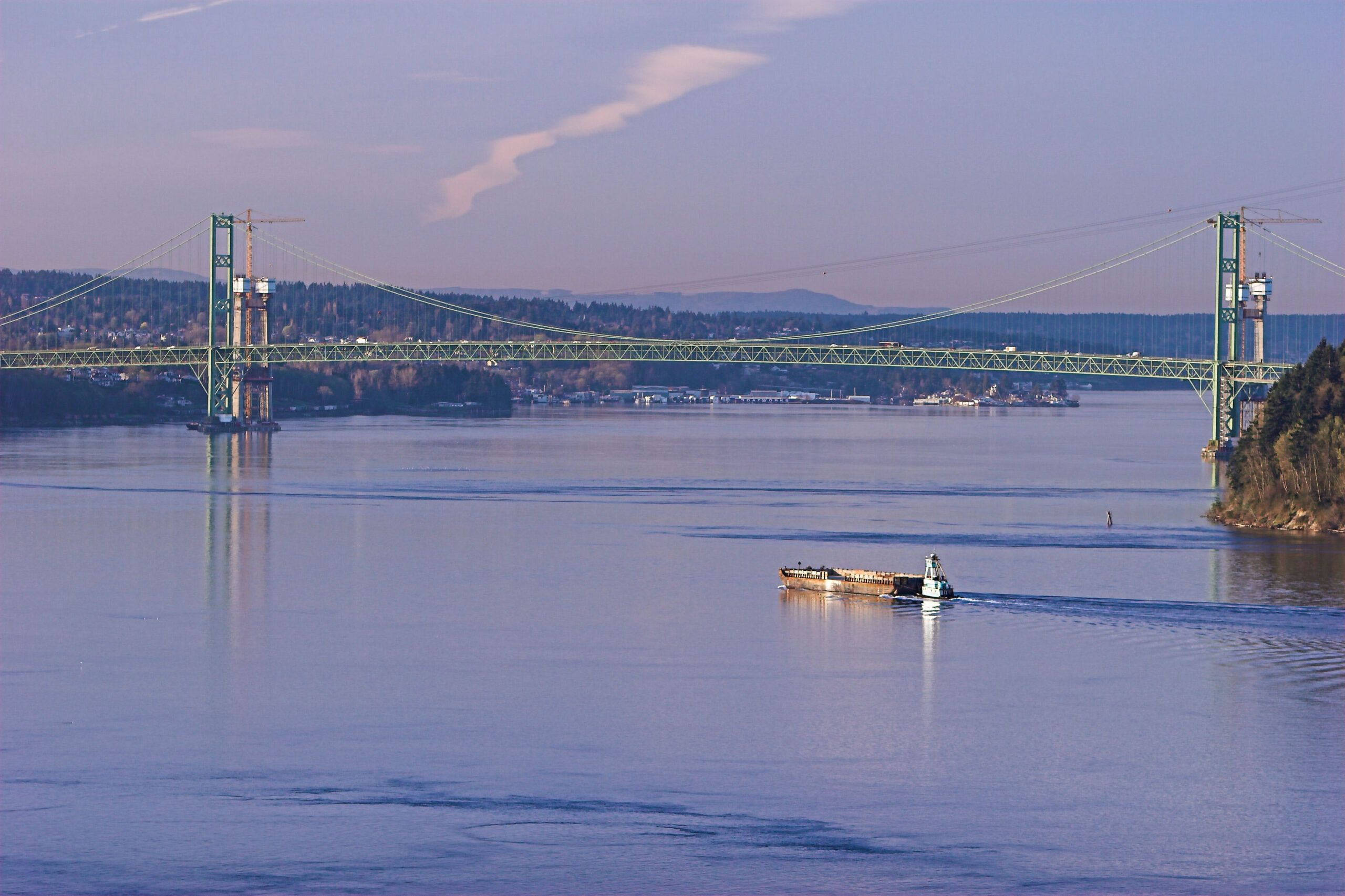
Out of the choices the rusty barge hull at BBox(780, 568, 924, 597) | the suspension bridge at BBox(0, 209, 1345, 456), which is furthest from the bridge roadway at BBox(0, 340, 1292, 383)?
the rusty barge hull at BBox(780, 568, 924, 597)

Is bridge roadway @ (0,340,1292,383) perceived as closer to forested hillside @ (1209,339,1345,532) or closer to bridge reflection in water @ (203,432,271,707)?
forested hillside @ (1209,339,1345,532)

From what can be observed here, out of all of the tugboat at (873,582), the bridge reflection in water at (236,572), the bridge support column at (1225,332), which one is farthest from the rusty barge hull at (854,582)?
the bridge support column at (1225,332)

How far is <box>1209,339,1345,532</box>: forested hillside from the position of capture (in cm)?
4072

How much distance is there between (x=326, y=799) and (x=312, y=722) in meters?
3.37

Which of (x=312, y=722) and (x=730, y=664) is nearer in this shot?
(x=312, y=722)

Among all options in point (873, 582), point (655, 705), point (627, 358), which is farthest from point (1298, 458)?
point (627, 358)

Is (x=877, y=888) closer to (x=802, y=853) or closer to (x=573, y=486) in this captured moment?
(x=802, y=853)

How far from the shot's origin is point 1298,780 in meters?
17.5

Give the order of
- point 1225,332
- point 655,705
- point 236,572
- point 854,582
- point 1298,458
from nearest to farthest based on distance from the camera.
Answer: point 655,705 → point 854,582 → point 236,572 → point 1298,458 → point 1225,332

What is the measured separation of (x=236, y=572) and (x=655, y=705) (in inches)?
573

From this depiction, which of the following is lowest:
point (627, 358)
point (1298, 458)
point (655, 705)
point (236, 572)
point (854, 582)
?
point (655, 705)

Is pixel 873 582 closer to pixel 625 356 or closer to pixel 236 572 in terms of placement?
pixel 236 572

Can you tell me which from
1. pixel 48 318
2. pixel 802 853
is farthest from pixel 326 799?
pixel 48 318

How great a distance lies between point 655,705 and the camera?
68.2ft
